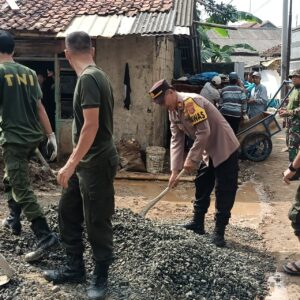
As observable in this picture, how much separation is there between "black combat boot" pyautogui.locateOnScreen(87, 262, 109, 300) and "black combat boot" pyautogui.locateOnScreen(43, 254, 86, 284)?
0.72 ft

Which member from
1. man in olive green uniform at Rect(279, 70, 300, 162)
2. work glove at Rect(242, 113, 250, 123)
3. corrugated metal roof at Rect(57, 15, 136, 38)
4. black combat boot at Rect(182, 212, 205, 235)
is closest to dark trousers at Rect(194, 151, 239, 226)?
black combat boot at Rect(182, 212, 205, 235)

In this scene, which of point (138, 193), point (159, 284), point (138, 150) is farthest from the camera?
point (138, 150)

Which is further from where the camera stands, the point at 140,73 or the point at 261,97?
the point at 261,97

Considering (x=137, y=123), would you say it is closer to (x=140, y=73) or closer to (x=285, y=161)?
(x=140, y=73)

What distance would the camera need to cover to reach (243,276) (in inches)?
158

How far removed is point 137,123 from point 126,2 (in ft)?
8.49

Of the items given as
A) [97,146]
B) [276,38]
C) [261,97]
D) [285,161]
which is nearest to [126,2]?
[261,97]

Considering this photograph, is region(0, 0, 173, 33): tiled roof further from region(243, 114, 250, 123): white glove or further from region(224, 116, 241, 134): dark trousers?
region(243, 114, 250, 123): white glove

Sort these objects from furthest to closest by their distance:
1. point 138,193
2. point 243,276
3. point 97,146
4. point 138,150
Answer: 1. point 138,150
2. point 138,193
3. point 243,276
4. point 97,146

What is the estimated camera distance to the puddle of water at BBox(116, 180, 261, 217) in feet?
22.1

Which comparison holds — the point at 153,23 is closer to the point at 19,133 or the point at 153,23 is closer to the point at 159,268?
the point at 19,133

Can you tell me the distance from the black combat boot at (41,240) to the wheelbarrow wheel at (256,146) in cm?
649

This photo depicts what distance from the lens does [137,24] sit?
8656mm

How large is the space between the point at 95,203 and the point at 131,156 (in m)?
5.84
